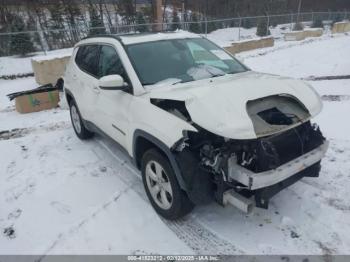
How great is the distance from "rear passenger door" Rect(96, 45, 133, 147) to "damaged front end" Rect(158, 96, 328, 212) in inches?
30.5

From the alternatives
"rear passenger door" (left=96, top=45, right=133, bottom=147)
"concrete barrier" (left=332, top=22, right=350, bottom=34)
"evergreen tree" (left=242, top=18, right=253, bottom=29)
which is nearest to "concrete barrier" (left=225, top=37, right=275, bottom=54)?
"concrete barrier" (left=332, top=22, right=350, bottom=34)

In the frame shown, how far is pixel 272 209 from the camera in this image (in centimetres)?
320

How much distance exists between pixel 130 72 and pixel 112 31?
636 inches

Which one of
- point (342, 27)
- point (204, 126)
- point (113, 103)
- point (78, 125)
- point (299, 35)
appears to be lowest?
point (342, 27)

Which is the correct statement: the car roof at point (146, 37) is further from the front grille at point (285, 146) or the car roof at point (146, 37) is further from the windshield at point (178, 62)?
the front grille at point (285, 146)

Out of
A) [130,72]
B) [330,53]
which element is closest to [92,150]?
[130,72]

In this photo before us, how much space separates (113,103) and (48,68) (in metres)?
8.64

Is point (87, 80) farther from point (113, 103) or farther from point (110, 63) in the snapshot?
point (113, 103)

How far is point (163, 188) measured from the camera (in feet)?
10.1

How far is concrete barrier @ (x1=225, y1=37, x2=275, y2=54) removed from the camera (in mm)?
15159

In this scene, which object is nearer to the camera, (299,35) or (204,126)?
(204,126)

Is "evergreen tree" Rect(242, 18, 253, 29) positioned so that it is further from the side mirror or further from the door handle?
the side mirror

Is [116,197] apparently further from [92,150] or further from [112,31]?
[112,31]

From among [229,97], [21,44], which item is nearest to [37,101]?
[229,97]
